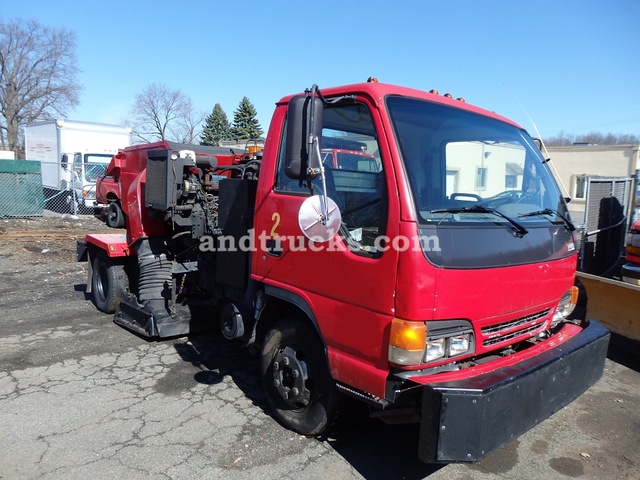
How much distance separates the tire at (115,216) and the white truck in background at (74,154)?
36.2 feet

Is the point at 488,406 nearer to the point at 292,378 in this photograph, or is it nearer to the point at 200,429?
the point at 292,378

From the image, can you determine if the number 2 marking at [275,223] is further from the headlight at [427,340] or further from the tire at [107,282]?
the tire at [107,282]

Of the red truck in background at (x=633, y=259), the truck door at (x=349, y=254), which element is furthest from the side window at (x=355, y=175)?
the red truck in background at (x=633, y=259)

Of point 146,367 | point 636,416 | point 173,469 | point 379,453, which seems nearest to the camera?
point 173,469

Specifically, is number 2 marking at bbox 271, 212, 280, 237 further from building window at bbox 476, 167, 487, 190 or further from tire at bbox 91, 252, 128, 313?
tire at bbox 91, 252, 128, 313

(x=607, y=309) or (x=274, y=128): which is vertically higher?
(x=274, y=128)

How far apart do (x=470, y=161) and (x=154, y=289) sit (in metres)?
3.69

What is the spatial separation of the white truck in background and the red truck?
1544cm

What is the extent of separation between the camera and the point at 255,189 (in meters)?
3.79

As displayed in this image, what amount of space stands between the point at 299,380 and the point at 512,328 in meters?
1.47

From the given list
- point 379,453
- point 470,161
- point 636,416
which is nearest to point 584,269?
point 636,416

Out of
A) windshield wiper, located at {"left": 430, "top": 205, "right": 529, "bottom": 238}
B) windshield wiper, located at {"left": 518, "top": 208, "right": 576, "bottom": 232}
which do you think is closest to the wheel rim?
windshield wiper, located at {"left": 430, "top": 205, "right": 529, "bottom": 238}

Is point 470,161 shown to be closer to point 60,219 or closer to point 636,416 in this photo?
point 636,416

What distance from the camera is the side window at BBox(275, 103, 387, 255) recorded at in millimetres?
2705
